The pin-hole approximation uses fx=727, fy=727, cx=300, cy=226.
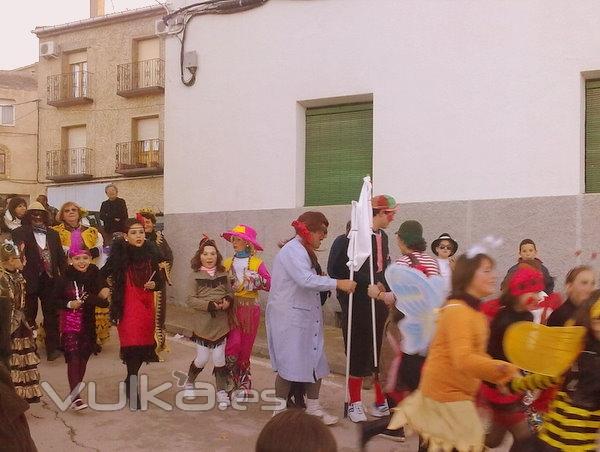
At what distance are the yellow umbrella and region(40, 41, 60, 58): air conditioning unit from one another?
29089 millimetres

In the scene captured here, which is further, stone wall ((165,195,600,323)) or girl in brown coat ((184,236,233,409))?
stone wall ((165,195,600,323))

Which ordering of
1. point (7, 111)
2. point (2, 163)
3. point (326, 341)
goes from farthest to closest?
point (7, 111)
point (2, 163)
point (326, 341)

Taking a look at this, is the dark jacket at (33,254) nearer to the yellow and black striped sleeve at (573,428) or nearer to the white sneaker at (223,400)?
the white sneaker at (223,400)

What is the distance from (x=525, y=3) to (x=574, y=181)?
236cm

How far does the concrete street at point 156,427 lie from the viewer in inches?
225

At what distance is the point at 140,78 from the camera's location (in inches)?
1091

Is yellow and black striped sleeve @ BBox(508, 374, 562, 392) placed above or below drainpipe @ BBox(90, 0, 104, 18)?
below

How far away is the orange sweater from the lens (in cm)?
353

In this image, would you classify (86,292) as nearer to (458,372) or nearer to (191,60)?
(458,372)

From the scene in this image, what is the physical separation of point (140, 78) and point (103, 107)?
222 cm

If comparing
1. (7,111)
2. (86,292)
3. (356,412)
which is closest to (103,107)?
(7,111)

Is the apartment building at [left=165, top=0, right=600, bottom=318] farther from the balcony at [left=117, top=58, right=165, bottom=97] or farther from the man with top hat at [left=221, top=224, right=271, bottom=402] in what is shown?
the balcony at [left=117, top=58, right=165, bottom=97]

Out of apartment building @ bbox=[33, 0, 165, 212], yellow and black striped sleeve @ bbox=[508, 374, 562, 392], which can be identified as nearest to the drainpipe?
apartment building @ bbox=[33, 0, 165, 212]

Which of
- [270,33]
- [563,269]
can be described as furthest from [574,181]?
[270,33]
